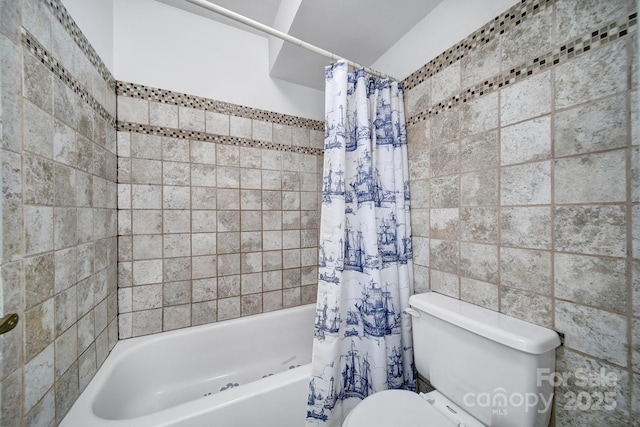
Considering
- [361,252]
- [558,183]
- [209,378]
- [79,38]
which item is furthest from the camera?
[209,378]

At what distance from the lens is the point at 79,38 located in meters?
0.92

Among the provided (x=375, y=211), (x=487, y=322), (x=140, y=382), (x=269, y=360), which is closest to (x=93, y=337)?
(x=140, y=382)

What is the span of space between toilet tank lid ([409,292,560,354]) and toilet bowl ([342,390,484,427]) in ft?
1.05

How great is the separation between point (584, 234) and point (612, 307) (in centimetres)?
20

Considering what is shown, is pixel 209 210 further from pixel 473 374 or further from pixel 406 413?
pixel 473 374

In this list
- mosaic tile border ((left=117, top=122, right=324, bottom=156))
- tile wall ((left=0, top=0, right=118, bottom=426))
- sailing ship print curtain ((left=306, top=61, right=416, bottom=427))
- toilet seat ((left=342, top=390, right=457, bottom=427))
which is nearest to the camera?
tile wall ((left=0, top=0, right=118, bottom=426))

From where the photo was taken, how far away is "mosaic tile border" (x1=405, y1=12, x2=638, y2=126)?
61cm

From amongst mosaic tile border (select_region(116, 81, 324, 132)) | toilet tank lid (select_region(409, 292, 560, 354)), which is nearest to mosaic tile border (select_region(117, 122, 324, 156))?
mosaic tile border (select_region(116, 81, 324, 132))

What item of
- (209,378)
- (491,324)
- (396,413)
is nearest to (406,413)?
(396,413)

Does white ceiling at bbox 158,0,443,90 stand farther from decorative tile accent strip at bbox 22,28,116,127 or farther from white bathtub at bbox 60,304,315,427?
white bathtub at bbox 60,304,315,427

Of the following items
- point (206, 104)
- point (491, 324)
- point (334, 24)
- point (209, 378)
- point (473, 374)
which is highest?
point (334, 24)

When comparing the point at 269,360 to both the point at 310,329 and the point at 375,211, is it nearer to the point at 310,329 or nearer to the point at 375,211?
the point at 310,329

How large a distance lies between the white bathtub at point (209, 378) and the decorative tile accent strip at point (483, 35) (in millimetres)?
1570

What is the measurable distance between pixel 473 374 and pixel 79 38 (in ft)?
6.56
